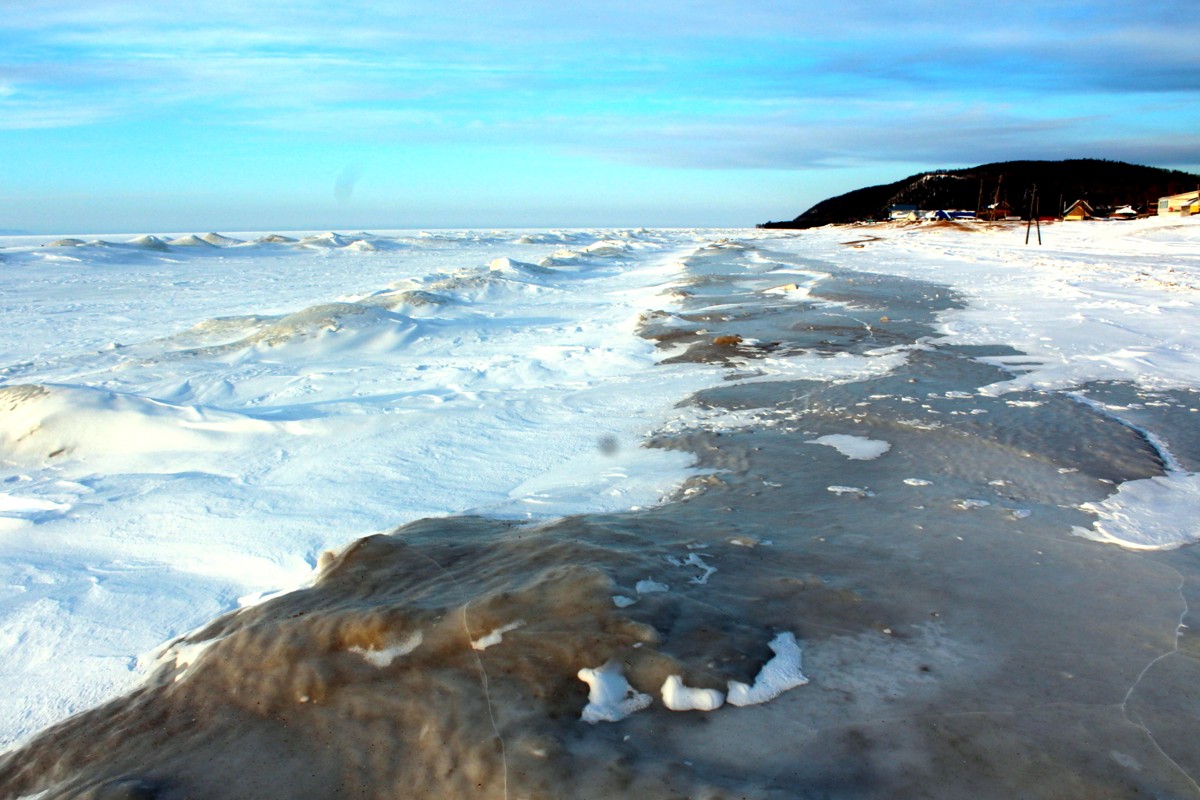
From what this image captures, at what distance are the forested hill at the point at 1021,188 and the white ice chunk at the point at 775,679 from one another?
265 feet

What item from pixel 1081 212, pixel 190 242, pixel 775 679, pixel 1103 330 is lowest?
pixel 775 679

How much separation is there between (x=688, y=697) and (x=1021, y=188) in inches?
4087

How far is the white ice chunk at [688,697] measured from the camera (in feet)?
7.85

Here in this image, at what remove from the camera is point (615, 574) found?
3.11 m

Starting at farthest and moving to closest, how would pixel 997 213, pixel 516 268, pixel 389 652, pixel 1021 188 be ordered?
pixel 1021 188, pixel 997 213, pixel 516 268, pixel 389 652

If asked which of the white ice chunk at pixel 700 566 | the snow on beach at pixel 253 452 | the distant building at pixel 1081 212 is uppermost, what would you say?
the distant building at pixel 1081 212

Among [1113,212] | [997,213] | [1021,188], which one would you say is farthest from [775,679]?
[1021,188]

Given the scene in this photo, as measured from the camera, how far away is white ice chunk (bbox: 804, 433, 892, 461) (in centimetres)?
511

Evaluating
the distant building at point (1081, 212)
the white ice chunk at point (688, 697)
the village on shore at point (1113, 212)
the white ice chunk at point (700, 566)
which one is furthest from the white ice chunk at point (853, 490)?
the distant building at point (1081, 212)

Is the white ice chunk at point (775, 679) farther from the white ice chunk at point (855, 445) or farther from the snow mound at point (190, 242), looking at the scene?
the snow mound at point (190, 242)

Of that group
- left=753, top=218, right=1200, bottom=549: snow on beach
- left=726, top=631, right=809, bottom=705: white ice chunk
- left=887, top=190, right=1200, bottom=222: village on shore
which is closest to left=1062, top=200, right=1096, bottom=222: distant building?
left=887, top=190, right=1200, bottom=222: village on shore

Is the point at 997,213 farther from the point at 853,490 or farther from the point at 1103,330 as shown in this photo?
the point at 853,490

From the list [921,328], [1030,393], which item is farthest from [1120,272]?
[1030,393]

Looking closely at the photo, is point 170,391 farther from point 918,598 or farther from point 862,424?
point 918,598
